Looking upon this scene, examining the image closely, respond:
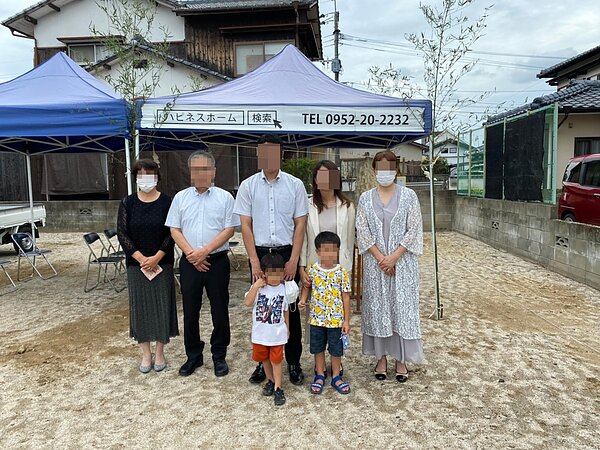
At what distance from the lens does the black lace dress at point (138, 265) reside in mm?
3334

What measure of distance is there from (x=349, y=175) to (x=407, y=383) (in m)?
15.6

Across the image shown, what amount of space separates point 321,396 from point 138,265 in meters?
1.65

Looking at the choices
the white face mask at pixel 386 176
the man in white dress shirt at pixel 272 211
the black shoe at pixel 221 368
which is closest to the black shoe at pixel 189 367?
the black shoe at pixel 221 368

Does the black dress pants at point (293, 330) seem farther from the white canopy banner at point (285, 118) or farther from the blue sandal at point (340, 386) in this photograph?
the white canopy banner at point (285, 118)

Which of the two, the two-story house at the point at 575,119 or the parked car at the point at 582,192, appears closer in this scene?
the parked car at the point at 582,192

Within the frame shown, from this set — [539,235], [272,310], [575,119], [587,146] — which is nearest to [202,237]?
[272,310]

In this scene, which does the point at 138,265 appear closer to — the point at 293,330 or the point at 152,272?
the point at 152,272

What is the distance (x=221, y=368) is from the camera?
3.41m

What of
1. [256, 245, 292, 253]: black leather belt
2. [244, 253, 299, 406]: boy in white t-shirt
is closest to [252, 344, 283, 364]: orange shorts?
[244, 253, 299, 406]: boy in white t-shirt

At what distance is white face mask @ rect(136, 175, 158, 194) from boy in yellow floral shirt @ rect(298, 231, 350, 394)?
53.3 inches

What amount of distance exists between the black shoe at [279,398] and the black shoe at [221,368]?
555 mm

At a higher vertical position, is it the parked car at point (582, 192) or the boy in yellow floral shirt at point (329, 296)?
the parked car at point (582, 192)

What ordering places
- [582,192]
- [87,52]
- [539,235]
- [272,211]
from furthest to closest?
[87,52] → [582,192] → [539,235] → [272,211]

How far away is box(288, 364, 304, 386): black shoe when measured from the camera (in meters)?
3.24
